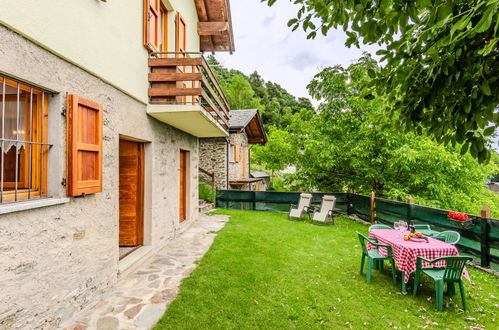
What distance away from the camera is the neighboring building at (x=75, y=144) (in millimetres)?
2486

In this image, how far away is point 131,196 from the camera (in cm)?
552

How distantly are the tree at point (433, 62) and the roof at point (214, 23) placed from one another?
283 inches

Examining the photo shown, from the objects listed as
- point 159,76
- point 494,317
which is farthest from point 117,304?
point 494,317

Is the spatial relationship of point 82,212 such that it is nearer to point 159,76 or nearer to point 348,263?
point 159,76

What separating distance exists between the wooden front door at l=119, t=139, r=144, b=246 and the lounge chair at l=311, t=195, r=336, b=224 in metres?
6.80

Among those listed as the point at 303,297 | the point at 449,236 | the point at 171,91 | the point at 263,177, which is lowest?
the point at 303,297

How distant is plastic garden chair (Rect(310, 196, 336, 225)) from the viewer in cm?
1000

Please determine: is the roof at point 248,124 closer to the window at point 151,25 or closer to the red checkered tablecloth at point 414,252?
the window at point 151,25

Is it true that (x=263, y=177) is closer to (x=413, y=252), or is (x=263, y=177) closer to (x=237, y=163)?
(x=237, y=163)

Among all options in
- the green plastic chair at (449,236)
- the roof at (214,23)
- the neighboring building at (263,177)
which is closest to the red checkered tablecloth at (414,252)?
the green plastic chair at (449,236)

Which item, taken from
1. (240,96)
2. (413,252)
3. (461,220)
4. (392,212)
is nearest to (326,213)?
(392,212)

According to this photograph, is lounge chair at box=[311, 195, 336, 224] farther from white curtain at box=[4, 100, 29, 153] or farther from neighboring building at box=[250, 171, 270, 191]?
neighboring building at box=[250, 171, 270, 191]

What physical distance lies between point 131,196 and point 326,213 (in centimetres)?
725

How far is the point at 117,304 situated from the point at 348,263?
4.57 m
